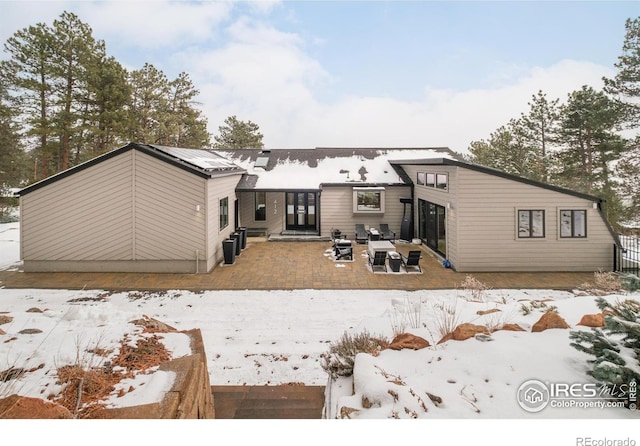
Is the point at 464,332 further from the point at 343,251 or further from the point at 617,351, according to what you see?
the point at 343,251

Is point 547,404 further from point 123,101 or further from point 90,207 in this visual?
point 123,101

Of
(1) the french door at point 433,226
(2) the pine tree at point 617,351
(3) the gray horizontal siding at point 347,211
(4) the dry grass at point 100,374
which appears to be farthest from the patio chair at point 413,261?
(4) the dry grass at point 100,374

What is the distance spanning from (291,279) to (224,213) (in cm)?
455

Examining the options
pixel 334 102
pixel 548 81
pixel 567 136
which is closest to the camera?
pixel 548 81

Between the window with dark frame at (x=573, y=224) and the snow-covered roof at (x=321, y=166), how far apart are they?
6.71 m

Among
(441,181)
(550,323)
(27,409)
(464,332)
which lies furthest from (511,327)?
(441,181)

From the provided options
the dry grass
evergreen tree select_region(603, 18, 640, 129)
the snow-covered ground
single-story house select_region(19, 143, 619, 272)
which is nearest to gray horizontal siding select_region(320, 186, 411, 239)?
single-story house select_region(19, 143, 619, 272)

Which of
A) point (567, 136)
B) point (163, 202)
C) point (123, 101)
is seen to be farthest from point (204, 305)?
point (567, 136)

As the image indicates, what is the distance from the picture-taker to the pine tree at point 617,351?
2.47m

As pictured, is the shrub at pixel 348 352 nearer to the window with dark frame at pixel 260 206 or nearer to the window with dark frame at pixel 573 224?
the window with dark frame at pixel 573 224

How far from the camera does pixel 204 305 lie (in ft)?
25.5

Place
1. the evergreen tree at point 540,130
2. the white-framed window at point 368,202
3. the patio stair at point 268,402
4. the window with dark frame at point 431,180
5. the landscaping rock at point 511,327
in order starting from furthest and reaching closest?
the evergreen tree at point 540,130 < the white-framed window at point 368,202 < the window with dark frame at point 431,180 < the landscaping rock at point 511,327 < the patio stair at point 268,402

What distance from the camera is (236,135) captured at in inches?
1394

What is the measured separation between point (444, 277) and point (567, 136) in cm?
1479
